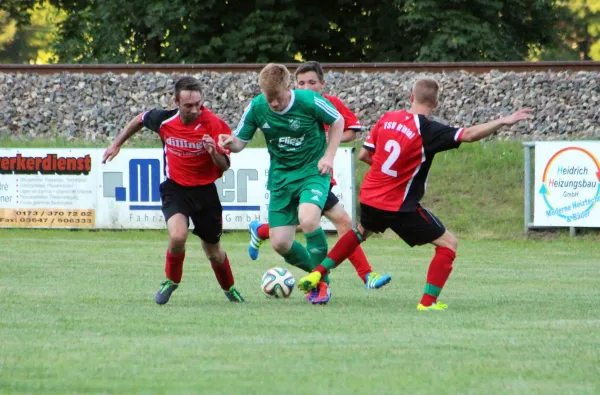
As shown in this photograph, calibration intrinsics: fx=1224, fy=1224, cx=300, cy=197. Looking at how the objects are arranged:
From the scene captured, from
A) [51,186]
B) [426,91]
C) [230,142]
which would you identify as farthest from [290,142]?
[51,186]

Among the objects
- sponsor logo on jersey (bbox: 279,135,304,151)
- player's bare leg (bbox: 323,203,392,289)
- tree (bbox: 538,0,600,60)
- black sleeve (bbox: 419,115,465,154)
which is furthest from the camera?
tree (bbox: 538,0,600,60)

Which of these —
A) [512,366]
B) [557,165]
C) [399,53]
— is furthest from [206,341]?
[399,53]

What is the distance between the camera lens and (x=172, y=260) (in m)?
9.45

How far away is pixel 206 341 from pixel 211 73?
18950mm

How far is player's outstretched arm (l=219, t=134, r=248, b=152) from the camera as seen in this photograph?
8.95 m

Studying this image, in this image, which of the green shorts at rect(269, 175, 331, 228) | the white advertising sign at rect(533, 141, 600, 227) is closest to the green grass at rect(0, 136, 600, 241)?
the white advertising sign at rect(533, 141, 600, 227)

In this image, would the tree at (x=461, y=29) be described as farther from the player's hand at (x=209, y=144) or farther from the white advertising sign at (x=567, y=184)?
the player's hand at (x=209, y=144)

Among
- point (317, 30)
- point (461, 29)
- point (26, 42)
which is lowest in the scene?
point (461, 29)

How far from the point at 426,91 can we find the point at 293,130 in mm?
1058

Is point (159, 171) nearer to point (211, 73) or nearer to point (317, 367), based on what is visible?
point (211, 73)

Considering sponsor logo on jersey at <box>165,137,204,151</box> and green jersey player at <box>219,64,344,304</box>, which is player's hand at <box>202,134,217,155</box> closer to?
green jersey player at <box>219,64,344,304</box>

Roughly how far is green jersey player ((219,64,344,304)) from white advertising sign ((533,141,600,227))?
954 centimetres

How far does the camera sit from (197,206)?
30.6 feet

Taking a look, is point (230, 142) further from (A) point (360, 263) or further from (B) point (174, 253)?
(A) point (360, 263)
